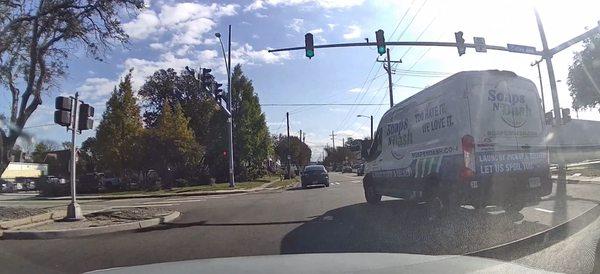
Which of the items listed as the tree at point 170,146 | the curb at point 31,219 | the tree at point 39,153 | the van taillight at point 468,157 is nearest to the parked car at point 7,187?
the tree at point 170,146

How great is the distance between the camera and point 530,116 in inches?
448

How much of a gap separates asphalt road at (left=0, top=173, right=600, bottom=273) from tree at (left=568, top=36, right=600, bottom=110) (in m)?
32.5

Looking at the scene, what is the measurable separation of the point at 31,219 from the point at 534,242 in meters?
11.5

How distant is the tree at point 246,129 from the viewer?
49.0 meters

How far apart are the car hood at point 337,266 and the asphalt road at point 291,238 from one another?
2.73 meters

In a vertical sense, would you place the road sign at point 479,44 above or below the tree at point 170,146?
above

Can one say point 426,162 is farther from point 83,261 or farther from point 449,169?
point 83,261

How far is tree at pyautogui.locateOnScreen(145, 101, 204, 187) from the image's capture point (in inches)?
1534

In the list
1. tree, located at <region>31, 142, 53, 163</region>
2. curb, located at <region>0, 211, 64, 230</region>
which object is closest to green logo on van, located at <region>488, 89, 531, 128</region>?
curb, located at <region>0, 211, 64, 230</region>

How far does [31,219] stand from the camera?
522 inches

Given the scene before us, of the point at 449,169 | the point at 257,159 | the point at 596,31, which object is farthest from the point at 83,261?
the point at 257,159

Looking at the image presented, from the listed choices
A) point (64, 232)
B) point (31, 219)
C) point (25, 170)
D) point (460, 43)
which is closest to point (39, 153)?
point (25, 170)

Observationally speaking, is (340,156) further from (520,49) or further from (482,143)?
(482,143)

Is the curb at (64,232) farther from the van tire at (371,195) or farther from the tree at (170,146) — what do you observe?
the tree at (170,146)
